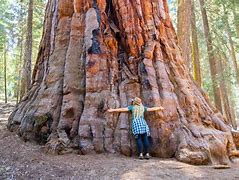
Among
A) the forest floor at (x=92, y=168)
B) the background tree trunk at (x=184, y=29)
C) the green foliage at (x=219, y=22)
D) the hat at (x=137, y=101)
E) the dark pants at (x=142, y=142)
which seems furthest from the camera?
the green foliage at (x=219, y=22)

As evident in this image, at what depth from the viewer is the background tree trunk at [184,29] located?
9.34 meters

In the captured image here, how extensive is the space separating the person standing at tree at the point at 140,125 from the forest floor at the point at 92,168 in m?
0.32

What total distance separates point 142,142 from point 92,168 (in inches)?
64.6

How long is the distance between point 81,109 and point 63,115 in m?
0.46

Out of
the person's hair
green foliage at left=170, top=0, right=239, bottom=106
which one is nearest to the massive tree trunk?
the person's hair

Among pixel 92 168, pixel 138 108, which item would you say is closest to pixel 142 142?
pixel 138 108

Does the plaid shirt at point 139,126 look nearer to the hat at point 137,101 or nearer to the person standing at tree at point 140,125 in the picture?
the person standing at tree at point 140,125

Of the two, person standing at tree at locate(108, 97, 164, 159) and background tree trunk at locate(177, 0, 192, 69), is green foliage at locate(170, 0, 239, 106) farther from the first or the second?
person standing at tree at locate(108, 97, 164, 159)

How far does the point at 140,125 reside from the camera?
20.6 ft

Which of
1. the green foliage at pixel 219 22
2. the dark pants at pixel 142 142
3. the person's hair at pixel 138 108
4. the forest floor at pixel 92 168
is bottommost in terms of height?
the forest floor at pixel 92 168

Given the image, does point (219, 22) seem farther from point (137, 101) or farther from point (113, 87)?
point (137, 101)

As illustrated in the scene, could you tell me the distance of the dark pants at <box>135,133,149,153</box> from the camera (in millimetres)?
6141

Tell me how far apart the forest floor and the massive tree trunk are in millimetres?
426

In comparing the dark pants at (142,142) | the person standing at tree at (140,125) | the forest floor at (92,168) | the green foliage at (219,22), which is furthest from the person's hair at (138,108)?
the green foliage at (219,22)
